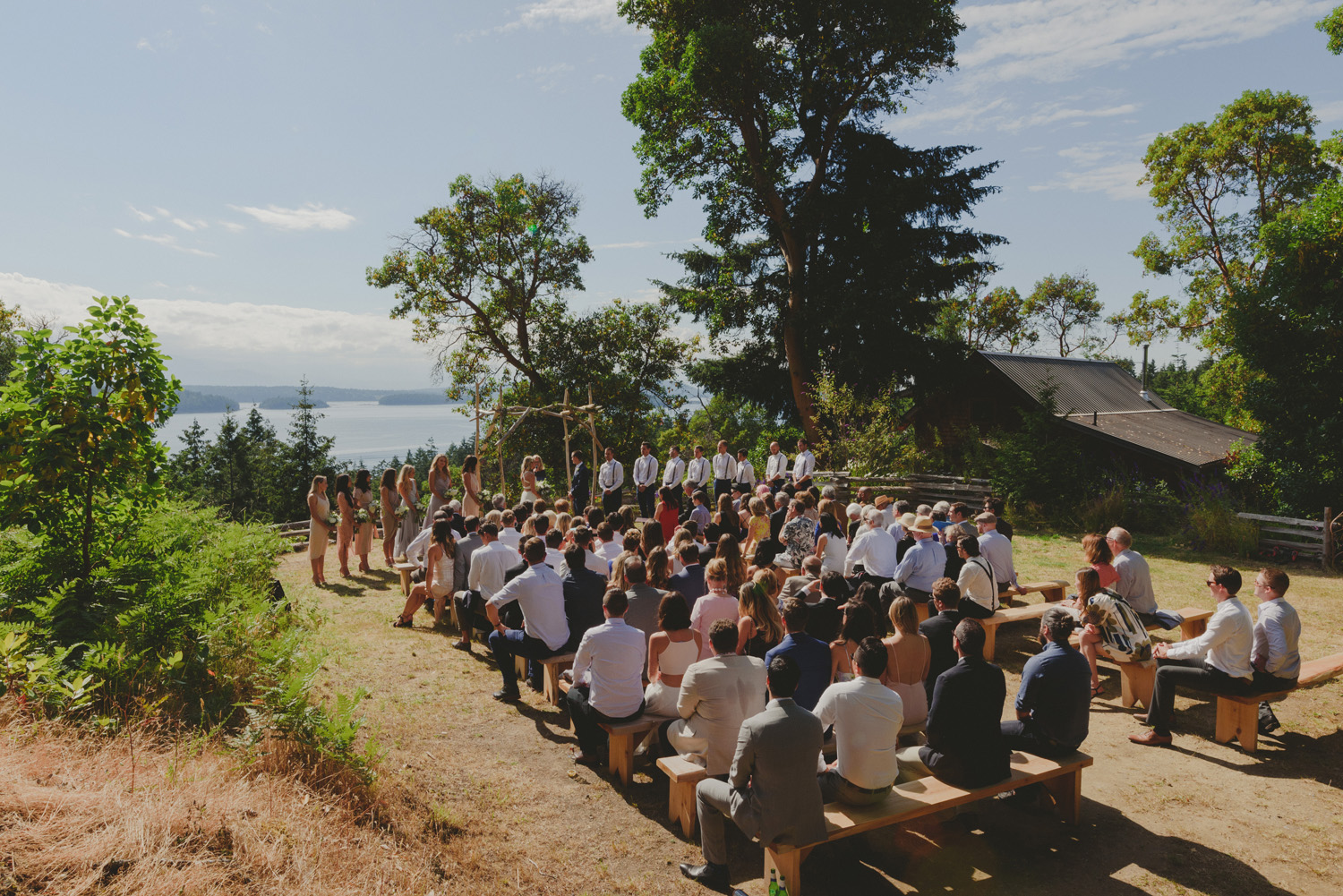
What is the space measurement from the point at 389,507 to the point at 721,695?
32.1ft

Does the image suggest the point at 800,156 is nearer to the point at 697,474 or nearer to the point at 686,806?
the point at 697,474

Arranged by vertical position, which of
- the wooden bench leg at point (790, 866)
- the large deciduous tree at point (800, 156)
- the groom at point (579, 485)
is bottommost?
the wooden bench leg at point (790, 866)

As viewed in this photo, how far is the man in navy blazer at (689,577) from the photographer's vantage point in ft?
22.0

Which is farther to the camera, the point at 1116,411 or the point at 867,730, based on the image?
the point at 1116,411

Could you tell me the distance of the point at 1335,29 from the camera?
15.3m

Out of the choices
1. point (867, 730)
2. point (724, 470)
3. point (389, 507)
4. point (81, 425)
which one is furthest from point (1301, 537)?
point (81, 425)

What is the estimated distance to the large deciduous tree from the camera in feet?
66.4

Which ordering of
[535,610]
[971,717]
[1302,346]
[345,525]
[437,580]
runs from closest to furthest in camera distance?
[971,717]
[535,610]
[437,580]
[345,525]
[1302,346]

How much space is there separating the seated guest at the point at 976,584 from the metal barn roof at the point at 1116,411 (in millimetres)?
12599

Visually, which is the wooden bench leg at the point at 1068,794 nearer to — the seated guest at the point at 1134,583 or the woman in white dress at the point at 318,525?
the seated guest at the point at 1134,583

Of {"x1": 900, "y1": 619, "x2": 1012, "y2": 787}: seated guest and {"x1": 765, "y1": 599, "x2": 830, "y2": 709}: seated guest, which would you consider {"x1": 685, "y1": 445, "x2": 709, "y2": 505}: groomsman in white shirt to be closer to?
{"x1": 765, "y1": 599, "x2": 830, "y2": 709}: seated guest

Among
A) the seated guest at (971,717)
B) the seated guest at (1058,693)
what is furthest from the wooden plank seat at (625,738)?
the seated guest at (1058,693)

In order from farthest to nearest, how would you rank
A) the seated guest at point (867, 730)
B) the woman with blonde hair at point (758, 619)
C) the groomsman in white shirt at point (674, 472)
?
the groomsman in white shirt at point (674, 472) → the woman with blonde hair at point (758, 619) → the seated guest at point (867, 730)

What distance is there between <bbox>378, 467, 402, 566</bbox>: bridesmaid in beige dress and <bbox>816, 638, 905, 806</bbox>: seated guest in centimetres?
1018
